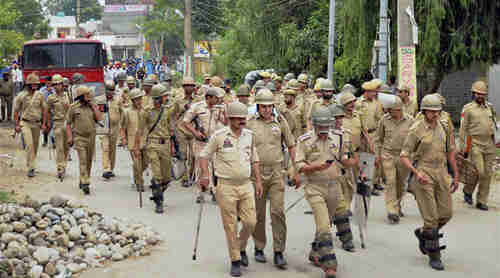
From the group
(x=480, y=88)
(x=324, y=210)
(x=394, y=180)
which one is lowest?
(x=394, y=180)

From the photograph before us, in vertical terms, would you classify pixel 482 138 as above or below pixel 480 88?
below

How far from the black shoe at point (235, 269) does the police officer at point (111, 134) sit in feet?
23.3

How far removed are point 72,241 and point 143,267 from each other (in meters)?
1.16

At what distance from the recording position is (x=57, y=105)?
14.5m

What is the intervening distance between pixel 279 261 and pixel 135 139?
4.66 meters

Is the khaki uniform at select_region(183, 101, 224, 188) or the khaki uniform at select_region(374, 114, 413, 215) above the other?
the khaki uniform at select_region(183, 101, 224, 188)

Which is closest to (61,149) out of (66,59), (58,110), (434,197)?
(58,110)

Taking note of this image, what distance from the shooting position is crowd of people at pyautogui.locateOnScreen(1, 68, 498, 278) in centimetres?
747

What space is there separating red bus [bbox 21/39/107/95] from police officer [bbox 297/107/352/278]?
605 inches

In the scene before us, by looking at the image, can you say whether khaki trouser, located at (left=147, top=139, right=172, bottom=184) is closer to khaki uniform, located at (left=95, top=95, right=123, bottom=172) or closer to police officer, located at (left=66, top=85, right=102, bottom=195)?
police officer, located at (left=66, top=85, right=102, bottom=195)

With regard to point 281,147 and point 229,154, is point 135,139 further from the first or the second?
point 229,154

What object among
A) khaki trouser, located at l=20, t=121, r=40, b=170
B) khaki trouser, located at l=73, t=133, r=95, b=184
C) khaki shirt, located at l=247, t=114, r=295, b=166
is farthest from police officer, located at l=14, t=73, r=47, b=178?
khaki shirt, located at l=247, t=114, r=295, b=166

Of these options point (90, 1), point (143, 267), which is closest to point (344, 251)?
point (143, 267)

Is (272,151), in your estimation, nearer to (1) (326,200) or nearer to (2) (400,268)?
(1) (326,200)
